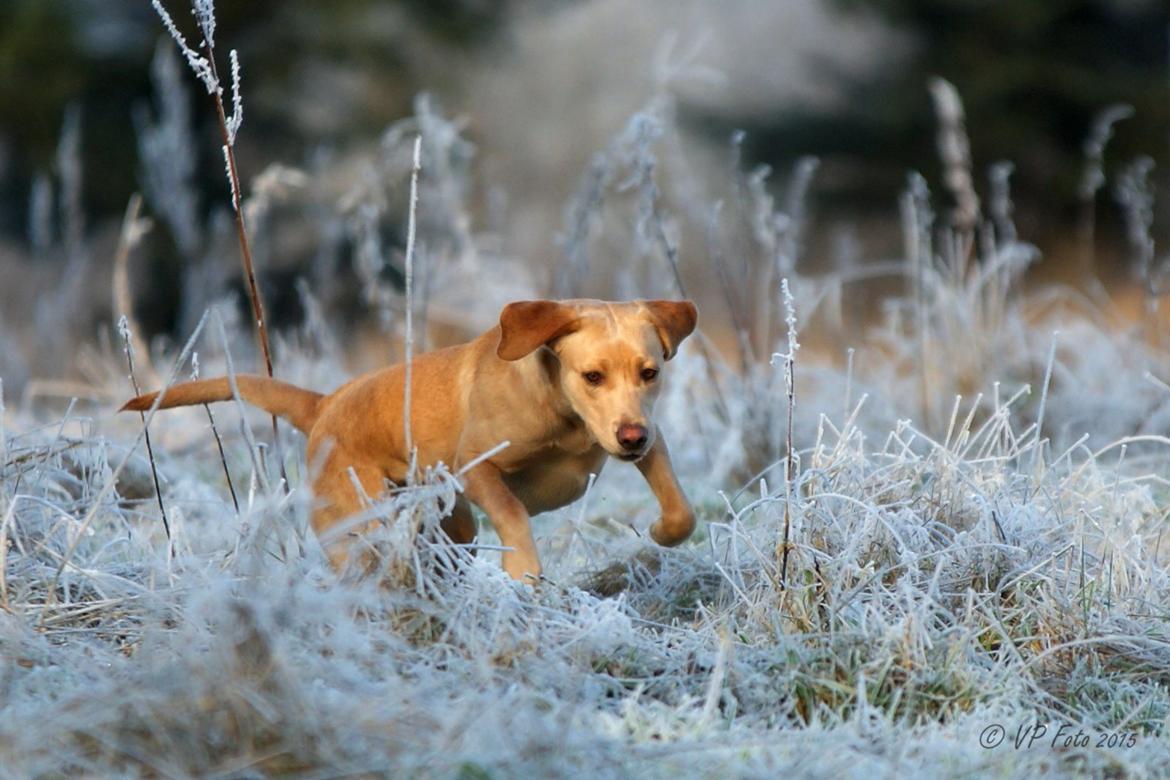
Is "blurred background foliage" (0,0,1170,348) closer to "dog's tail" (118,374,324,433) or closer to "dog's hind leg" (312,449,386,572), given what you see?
"dog's tail" (118,374,324,433)

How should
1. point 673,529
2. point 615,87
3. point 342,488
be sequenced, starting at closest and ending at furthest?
1. point 673,529
2. point 342,488
3. point 615,87

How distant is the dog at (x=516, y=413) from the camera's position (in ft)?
10.7

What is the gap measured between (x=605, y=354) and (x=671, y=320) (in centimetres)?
24

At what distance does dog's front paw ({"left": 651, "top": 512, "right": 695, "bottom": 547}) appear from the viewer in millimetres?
3396

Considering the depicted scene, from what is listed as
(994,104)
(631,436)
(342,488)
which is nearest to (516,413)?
(631,436)

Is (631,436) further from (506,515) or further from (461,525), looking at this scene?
(461,525)

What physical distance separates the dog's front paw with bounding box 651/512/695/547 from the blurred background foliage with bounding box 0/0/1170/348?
31.2ft

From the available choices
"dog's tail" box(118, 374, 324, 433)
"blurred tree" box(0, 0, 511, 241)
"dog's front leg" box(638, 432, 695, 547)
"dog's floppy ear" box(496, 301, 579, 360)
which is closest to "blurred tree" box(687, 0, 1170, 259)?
"blurred tree" box(0, 0, 511, 241)

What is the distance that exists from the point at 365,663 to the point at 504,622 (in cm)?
Answer: 30

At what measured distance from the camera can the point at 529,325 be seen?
3.25m

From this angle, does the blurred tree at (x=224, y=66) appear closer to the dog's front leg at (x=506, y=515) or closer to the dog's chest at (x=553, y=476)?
the dog's chest at (x=553, y=476)

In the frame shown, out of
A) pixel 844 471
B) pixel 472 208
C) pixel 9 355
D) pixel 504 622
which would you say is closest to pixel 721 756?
pixel 504 622

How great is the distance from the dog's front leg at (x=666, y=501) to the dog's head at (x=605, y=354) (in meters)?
0.15

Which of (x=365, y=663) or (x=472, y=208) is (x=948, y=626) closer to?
(x=365, y=663)
